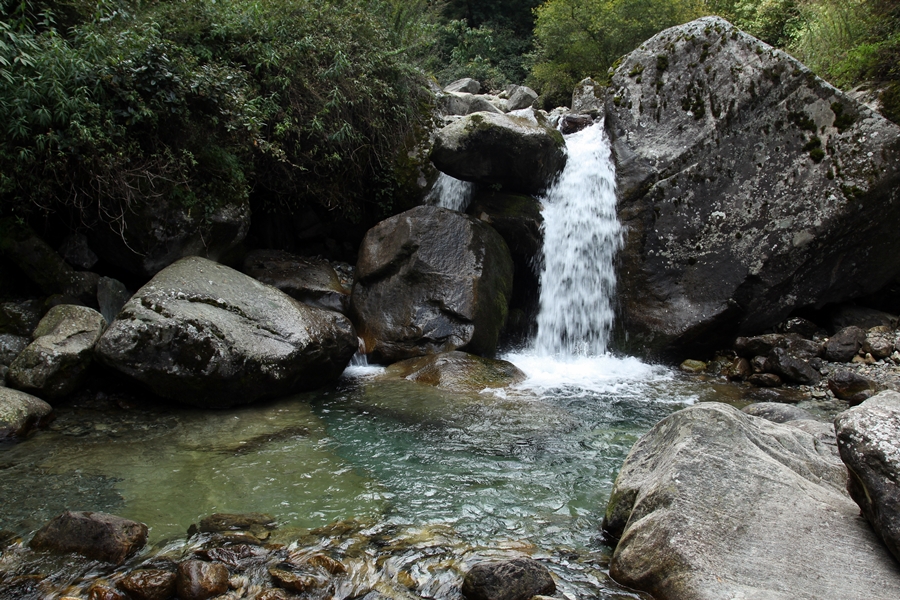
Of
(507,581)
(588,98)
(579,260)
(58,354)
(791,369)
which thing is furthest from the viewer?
(588,98)

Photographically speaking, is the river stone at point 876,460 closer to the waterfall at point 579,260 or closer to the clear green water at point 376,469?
the clear green water at point 376,469

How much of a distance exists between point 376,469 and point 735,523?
281 cm

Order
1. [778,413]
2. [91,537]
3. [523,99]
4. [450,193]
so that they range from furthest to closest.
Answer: [523,99], [450,193], [778,413], [91,537]

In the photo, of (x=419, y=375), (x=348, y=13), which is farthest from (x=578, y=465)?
(x=348, y=13)

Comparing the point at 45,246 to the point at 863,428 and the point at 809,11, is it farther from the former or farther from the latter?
the point at 809,11

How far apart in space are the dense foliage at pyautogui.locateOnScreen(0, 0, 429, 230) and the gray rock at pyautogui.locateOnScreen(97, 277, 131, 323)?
2.75 feet

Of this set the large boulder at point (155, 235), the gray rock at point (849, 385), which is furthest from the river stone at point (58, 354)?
the gray rock at point (849, 385)

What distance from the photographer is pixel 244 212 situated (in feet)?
28.5

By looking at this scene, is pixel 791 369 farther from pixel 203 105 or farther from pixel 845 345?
pixel 203 105

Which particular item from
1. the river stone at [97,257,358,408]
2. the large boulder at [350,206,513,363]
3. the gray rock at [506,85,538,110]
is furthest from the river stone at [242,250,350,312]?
the gray rock at [506,85,538,110]

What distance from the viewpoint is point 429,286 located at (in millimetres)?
8820

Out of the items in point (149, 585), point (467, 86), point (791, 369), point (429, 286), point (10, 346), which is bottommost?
point (149, 585)

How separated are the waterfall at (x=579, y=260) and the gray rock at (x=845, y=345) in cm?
318

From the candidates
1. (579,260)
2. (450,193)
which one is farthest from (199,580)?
(450,193)
